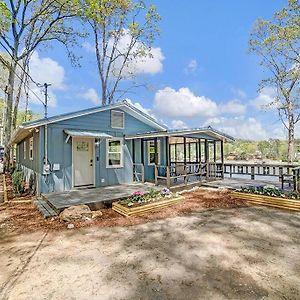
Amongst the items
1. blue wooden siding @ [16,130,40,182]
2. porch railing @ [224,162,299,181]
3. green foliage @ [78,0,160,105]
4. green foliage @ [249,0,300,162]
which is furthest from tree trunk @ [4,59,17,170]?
green foliage @ [249,0,300,162]

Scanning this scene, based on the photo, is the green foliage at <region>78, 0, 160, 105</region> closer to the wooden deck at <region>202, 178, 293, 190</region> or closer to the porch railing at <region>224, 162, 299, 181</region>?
the porch railing at <region>224, 162, 299, 181</region>

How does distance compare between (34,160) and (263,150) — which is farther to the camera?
(263,150)

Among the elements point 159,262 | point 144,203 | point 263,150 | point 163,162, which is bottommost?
point 159,262

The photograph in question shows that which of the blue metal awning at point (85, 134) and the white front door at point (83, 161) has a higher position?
the blue metal awning at point (85, 134)

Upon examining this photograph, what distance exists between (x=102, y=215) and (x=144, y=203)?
47.1 inches

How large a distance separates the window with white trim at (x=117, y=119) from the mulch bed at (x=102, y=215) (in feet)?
14.6

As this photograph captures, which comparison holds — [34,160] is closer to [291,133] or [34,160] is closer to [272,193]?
[272,193]

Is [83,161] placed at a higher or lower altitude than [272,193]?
higher

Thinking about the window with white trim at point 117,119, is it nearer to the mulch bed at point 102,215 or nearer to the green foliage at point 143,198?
the green foliage at point 143,198

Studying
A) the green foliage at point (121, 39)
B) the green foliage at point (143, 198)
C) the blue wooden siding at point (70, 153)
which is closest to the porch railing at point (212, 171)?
the blue wooden siding at point (70, 153)

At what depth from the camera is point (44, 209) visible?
631cm

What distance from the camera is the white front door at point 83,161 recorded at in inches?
348

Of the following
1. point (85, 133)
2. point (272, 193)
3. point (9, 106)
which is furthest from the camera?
point (9, 106)

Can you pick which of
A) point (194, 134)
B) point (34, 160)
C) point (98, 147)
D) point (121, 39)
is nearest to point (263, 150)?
point (121, 39)
